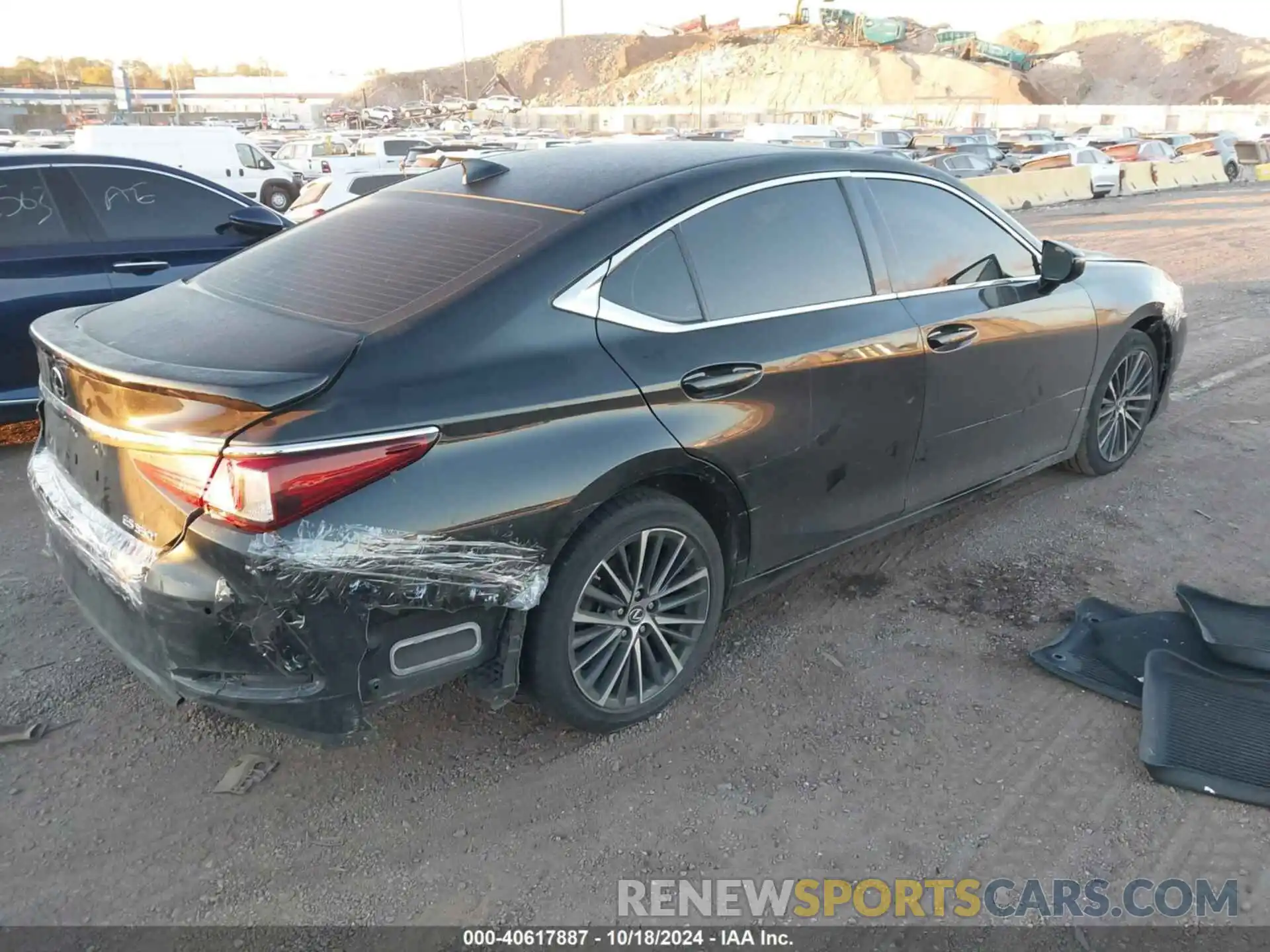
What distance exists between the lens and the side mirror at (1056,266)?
430cm

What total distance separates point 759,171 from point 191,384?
2034mm

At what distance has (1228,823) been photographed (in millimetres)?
2775

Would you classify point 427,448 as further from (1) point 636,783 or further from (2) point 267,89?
(2) point 267,89

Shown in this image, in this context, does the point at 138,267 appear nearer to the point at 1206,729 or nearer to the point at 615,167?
the point at 615,167

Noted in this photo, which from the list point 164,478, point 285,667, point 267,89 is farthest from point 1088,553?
point 267,89

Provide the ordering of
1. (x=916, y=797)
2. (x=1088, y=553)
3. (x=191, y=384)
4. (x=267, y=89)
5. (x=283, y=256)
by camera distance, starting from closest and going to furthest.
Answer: (x=191, y=384) → (x=916, y=797) → (x=283, y=256) → (x=1088, y=553) → (x=267, y=89)

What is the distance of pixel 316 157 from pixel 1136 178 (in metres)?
21.7

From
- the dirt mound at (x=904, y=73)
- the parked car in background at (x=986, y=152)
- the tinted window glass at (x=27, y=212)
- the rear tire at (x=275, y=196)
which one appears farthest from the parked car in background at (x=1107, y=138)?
the dirt mound at (x=904, y=73)

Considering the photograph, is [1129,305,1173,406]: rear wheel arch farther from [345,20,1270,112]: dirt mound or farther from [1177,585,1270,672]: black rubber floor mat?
[345,20,1270,112]: dirt mound

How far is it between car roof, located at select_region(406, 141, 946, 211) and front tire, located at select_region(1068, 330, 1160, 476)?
1.73m

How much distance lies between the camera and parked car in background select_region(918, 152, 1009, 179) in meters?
23.9

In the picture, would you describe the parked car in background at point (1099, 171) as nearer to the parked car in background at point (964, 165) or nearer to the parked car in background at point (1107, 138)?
the parked car in background at point (964, 165)

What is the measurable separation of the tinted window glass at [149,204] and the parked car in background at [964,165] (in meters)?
20.5

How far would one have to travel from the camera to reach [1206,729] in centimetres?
309
